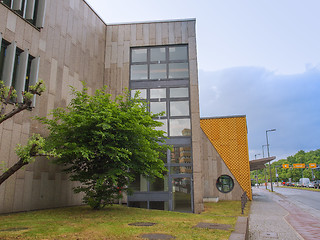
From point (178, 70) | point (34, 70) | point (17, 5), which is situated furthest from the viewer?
point (178, 70)

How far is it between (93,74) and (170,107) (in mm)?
6107

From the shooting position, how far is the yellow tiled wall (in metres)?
27.9

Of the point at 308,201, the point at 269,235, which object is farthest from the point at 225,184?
the point at 269,235

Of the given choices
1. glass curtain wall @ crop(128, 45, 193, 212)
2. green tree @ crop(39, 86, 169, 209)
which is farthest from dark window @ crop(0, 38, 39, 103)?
glass curtain wall @ crop(128, 45, 193, 212)

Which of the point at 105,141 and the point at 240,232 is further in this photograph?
the point at 105,141

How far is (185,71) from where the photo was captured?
20.8m

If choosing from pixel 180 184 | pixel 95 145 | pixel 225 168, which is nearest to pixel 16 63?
pixel 95 145

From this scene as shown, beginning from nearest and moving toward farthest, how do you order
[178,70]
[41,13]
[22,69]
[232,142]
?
[22,69]
[41,13]
[178,70]
[232,142]

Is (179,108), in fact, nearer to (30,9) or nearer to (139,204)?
(139,204)

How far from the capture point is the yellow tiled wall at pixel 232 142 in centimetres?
2787

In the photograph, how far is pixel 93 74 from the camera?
65.9 ft

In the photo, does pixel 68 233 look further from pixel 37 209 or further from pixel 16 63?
pixel 16 63

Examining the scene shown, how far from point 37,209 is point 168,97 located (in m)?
11.2

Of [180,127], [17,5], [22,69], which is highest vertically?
[17,5]
